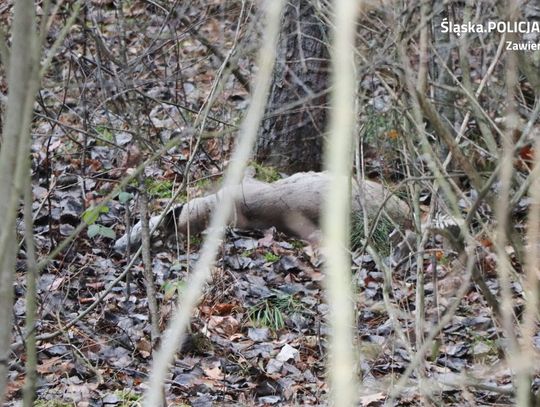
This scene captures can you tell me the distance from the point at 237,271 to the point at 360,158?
2237 mm

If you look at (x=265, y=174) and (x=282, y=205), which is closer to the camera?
(x=282, y=205)

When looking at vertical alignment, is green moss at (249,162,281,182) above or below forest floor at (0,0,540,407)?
above

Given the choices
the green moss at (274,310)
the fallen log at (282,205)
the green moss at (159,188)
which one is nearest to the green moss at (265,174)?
the fallen log at (282,205)

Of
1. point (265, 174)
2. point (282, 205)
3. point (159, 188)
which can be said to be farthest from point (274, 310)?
point (265, 174)

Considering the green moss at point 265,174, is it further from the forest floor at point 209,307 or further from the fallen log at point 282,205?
the forest floor at point 209,307

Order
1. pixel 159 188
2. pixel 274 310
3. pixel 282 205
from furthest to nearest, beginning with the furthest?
pixel 159 188, pixel 282 205, pixel 274 310

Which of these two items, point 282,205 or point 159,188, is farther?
point 159,188

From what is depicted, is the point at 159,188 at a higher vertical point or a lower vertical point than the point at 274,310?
higher

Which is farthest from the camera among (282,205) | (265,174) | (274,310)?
(265,174)

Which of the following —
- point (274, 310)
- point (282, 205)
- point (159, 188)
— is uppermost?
point (159, 188)

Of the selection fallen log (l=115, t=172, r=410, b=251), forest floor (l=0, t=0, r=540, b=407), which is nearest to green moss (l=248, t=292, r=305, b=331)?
forest floor (l=0, t=0, r=540, b=407)

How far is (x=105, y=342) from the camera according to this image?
16.3ft

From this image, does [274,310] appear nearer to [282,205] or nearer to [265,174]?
[282,205]

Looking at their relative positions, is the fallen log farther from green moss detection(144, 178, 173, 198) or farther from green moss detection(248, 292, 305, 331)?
green moss detection(248, 292, 305, 331)
